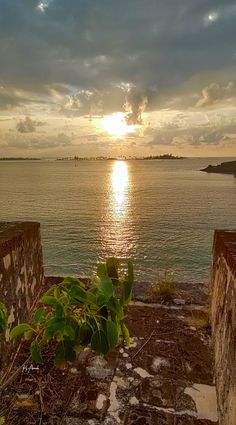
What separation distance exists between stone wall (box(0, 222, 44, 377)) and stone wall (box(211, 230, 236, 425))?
2445 millimetres

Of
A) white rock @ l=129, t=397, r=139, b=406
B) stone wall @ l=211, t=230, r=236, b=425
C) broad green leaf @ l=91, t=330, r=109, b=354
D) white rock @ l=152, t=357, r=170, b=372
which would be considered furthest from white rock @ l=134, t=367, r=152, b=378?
broad green leaf @ l=91, t=330, r=109, b=354

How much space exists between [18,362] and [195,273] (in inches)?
580

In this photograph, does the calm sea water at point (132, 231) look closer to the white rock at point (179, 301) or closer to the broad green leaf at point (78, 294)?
the white rock at point (179, 301)

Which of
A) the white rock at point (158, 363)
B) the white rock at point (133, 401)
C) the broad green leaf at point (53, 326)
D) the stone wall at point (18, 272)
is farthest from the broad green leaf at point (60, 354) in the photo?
the white rock at point (158, 363)

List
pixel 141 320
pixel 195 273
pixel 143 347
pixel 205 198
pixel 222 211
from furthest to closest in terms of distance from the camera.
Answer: pixel 205 198 < pixel 222 211 < pixel 195 273 < pixel 141 320 < pixel 143 347

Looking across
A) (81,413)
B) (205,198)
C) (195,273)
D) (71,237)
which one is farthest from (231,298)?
(205,198)

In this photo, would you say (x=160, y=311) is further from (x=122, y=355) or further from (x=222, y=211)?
(x=222, y=211)

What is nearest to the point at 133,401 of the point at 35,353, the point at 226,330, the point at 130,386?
the point at 130,386

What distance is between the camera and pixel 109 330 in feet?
4.72

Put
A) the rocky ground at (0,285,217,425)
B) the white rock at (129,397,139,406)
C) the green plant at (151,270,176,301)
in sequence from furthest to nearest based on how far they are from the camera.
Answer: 1. the green plant at (151,270,176,301)
2. the white rock at (129,397,139,406)
3. the rocky ground at (0,285,217,425)

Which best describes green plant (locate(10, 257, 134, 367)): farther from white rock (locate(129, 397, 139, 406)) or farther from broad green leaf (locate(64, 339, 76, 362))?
white rock (locate(129, 397, 139, 406))

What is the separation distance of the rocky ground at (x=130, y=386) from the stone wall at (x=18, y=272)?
0.48 m

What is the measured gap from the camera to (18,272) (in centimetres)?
445

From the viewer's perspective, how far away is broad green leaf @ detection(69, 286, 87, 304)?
146cm
